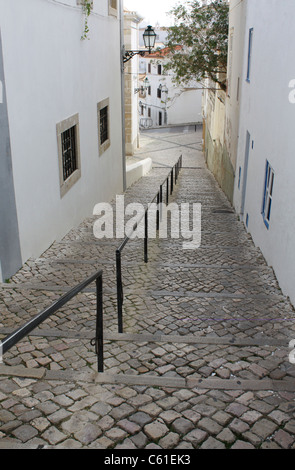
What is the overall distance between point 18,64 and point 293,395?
527 cm

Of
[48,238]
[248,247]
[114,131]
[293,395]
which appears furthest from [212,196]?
[293,395]

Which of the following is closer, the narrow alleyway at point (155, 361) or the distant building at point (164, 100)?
the narrow alleyway at point (155, 361)

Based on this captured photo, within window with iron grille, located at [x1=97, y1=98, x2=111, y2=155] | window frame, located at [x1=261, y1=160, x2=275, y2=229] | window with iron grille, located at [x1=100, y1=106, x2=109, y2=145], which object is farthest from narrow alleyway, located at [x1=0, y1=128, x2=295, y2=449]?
window with iron grille, located at [x1=100, y1=106, x2=109, y2=145]

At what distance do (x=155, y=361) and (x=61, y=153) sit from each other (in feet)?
17.5

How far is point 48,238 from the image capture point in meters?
7.69

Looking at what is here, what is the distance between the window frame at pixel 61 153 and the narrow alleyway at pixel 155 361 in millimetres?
1706

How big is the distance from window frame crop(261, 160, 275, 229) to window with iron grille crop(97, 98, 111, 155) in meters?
5.51

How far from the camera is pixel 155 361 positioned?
3887 millimetres

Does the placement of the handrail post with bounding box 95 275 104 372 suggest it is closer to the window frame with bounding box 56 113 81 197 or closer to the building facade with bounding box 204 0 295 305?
the building facade with bounding box 204 0 295 305

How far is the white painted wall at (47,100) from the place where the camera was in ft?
19.9

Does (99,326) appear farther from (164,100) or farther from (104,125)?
(164,100)

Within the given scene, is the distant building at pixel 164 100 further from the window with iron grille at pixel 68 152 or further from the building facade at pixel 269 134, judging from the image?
the window with iron grille at pixel 68 152

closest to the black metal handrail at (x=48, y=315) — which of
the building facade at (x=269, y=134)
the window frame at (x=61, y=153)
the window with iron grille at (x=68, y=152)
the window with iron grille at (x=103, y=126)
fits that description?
the building facade at (x=269, y=134)

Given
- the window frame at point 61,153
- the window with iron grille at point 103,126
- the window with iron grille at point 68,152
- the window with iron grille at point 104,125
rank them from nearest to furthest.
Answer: the window frame at point 61,153 → the window with iron grille at point 68,152 → the window with iron grille at point 103,126 → the window with iron grille at point 104,125
